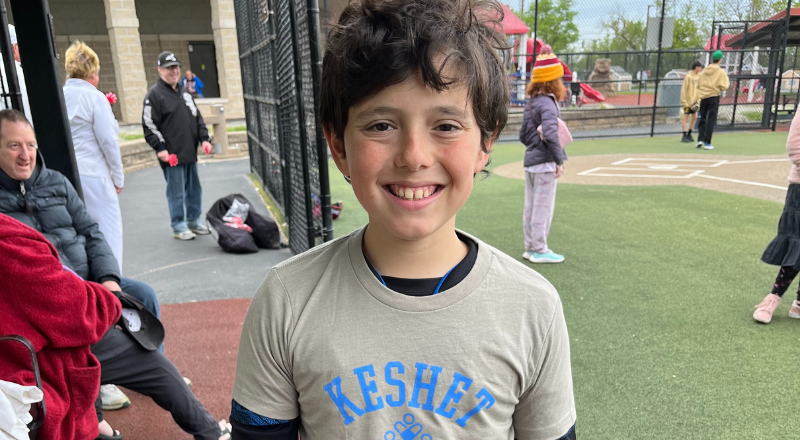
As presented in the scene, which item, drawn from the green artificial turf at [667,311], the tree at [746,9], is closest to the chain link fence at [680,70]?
the tree at [746,9]

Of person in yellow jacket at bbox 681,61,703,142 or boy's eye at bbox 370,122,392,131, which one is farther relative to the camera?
person in yellow jacket at bbox 681,61,703,142

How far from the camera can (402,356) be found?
1.11 m

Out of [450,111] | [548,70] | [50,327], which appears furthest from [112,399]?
[548,70]

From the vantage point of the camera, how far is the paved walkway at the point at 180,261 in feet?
15.5

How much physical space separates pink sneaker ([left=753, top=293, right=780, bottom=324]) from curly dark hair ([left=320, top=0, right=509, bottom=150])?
3461 mm

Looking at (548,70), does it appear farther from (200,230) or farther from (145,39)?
(145,39)

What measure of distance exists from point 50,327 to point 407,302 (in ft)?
4.93

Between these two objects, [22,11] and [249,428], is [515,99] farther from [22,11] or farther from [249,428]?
[249,428]

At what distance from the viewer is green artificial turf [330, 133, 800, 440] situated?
278 centimetres

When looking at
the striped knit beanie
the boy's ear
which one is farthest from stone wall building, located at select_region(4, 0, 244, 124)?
the boy's ear

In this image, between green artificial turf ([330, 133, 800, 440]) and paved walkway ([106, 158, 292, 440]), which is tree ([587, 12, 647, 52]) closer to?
green artificial turf ([330, 133, 800, 440])

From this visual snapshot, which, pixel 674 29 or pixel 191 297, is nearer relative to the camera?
pixel 191 297

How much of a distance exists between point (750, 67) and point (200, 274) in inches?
683

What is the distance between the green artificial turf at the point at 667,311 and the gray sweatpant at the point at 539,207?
27 centimetres
